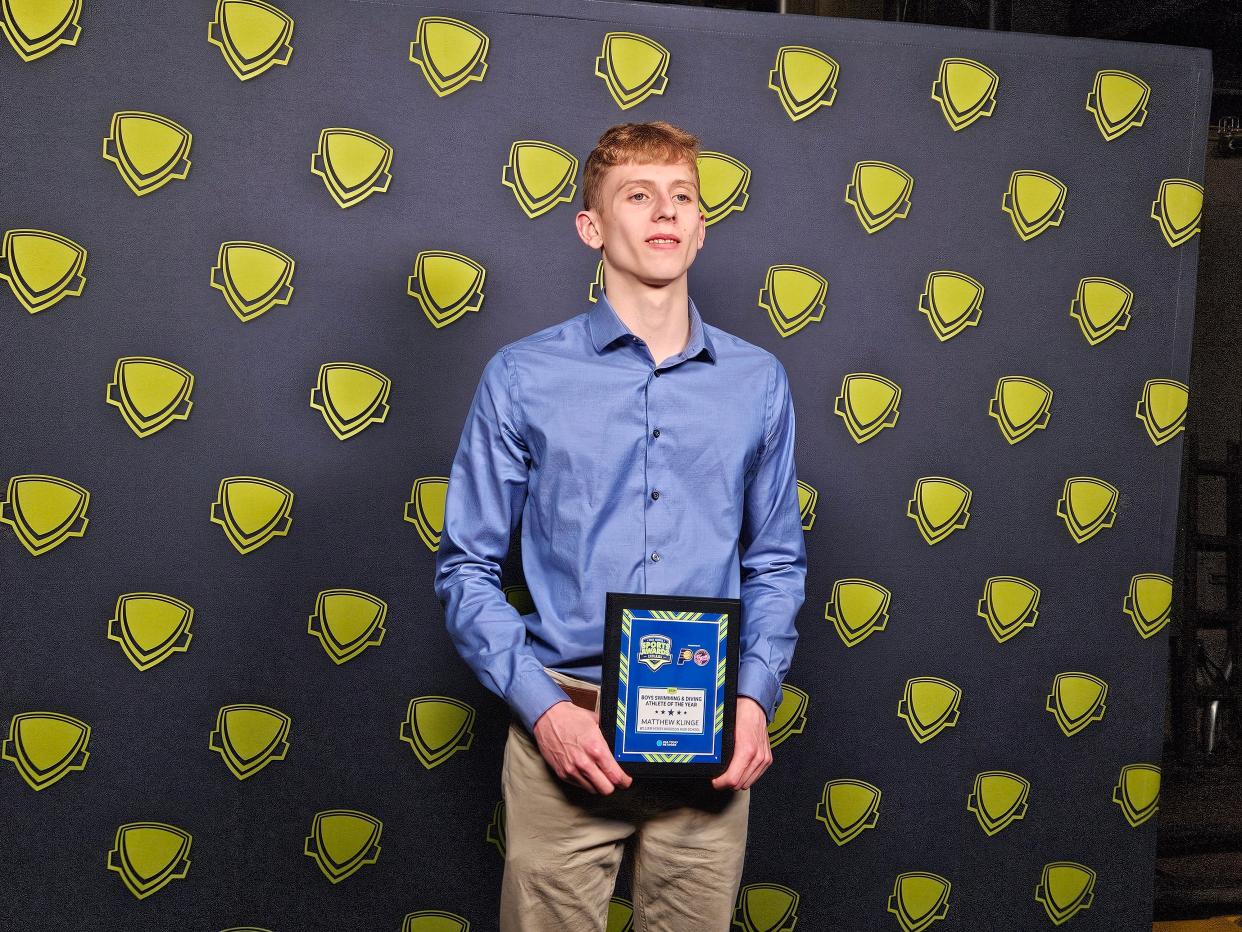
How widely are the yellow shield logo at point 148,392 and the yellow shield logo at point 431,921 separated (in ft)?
3.78

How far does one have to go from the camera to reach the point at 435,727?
2.20m

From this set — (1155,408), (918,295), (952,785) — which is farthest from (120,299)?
(1155,408)

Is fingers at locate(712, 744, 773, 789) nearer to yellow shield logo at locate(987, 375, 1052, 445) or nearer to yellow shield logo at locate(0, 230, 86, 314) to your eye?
yellow shield logo at locate(987, 375, 1052, 445)

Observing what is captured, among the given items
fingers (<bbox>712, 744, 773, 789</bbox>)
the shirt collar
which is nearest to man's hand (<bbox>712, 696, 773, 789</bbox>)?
fingers (<bbox>712, 744, 773, 789</bbox>)

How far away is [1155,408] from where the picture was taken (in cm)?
243

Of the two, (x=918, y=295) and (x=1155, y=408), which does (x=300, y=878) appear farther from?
(x=1155, y=408)

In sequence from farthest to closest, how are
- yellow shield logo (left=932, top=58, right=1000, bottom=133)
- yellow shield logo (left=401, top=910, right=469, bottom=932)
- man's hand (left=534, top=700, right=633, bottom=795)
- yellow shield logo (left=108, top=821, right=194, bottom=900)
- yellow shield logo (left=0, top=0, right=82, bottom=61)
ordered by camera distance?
yellow shield logo (left=932, top=58, right=1000, bottom=133) → yellow shield logo (left=401, top=910, right=469, bottom=932) → yellow shield logo (left=108, top=821, right=194, bottom=900) → yellow shield logo (left=0, top=0, right=82, bottom=61) → man's hand (left=534, top=700, right=633, bottom=795)

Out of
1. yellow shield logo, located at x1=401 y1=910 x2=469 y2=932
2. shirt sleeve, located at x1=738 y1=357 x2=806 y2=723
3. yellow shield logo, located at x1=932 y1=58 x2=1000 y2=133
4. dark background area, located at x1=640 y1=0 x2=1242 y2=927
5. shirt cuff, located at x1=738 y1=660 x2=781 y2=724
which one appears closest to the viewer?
shirt cuff, located at x1=738 y1=660 x2=781 y2=724

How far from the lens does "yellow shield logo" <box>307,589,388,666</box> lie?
7.09 ft

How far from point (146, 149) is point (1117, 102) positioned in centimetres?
212

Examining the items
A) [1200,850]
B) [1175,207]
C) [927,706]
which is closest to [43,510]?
[927,706]

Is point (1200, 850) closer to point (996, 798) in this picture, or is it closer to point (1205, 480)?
point (996, 798)

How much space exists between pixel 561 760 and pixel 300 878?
1095mm

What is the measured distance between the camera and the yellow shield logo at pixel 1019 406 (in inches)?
93.0
